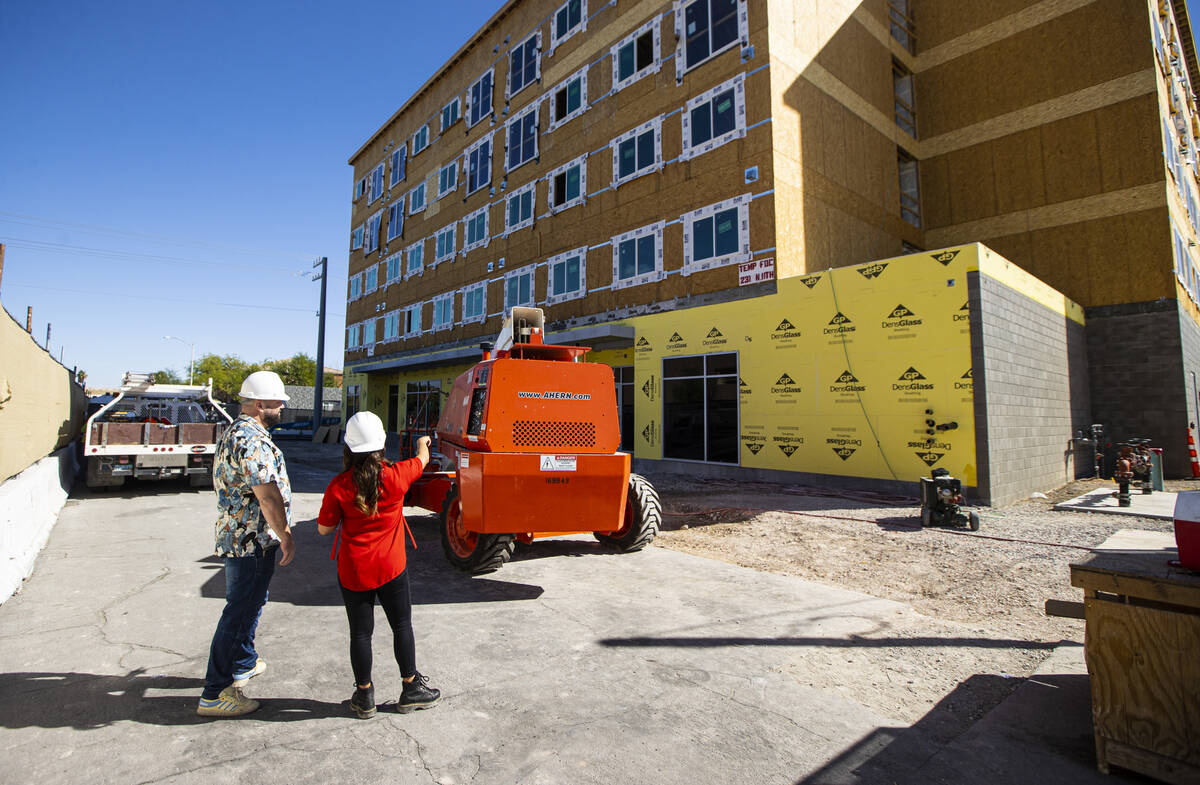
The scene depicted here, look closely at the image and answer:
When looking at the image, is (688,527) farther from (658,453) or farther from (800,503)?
(658,453)

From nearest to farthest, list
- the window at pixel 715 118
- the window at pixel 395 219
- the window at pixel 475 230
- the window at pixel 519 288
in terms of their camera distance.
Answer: the window at pixel 715 118
the window at pixel 519 288
the window at pixel 475 230
the window at pixel 395 219

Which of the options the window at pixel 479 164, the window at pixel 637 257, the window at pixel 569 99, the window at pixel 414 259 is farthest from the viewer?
the window at pixel 414 259

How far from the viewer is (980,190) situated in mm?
18125

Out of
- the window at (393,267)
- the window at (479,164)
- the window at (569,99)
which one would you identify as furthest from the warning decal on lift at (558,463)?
the window at (393,267)

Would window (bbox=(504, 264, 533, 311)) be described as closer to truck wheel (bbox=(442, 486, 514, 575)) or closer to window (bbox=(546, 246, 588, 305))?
window (bbox=(546, 246, 588, 305))

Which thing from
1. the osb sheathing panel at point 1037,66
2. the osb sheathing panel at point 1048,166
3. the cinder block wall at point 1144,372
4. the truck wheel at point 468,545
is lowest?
the truck wheel at point 468,545

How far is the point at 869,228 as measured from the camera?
668 inches

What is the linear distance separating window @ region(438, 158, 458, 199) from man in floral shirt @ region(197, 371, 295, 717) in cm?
2573

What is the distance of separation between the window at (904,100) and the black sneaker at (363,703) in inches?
871

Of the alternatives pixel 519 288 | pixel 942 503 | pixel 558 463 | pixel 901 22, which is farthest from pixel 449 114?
pixel 942 503

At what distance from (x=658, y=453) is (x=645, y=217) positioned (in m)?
7.11

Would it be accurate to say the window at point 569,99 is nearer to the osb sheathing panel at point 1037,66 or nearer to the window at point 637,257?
the window at point 637,257

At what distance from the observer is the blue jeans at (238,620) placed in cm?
322

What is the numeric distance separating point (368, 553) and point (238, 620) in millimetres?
937
